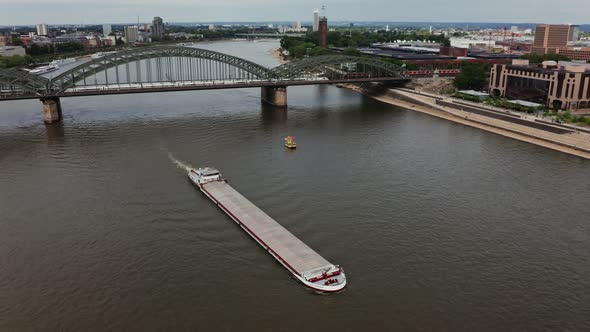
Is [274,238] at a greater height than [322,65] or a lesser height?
lesser

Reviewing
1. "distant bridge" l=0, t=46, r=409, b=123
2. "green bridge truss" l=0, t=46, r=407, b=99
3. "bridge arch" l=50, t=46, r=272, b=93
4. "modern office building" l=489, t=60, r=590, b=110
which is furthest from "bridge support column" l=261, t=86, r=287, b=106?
"modern office building" l=489, t=60, r=590, b=110

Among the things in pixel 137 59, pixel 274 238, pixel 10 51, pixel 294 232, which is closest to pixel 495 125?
pixel 294 232

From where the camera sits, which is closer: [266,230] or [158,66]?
[266,230]

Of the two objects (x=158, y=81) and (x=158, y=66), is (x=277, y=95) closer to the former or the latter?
(x=158, y=81)

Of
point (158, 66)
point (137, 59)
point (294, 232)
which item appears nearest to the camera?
point (294, 232)

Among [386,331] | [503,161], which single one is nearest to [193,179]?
[386,331]

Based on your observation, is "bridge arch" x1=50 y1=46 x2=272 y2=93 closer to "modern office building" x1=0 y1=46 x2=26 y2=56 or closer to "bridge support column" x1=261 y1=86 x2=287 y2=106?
"bridge support column" x1=261 y1=86 x2=287 y2=106

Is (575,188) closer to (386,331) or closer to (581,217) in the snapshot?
(581,217)
